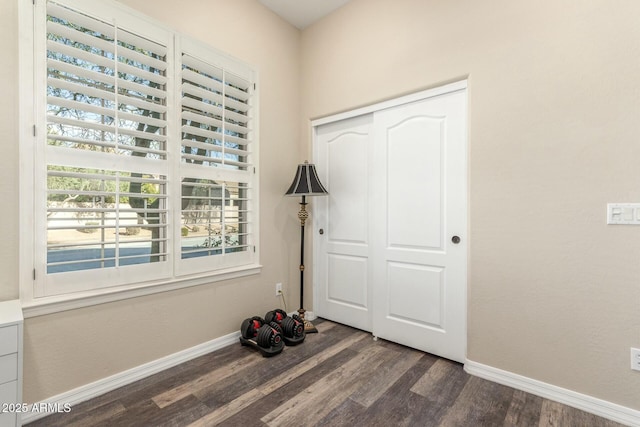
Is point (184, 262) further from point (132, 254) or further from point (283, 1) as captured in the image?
point (283, 1)

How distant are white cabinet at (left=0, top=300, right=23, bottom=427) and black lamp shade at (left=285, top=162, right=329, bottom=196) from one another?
1987 mm

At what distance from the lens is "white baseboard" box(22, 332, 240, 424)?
1.71m

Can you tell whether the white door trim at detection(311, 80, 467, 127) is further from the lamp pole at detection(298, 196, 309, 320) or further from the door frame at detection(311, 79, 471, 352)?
the lamp pole at detection(298, 196, 309, 320)

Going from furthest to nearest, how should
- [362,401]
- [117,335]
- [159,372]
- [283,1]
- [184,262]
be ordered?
[283,1] → [184,262] → [159,372] → [117,335] → [362,401]

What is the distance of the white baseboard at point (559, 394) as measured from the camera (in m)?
1.63

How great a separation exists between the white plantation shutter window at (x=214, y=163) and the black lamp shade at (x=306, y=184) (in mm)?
431

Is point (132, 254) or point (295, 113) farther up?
point (295, 113)

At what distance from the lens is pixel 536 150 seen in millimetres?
1892

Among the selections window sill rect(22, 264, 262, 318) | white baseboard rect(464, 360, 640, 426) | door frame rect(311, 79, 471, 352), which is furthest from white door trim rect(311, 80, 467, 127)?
white baseboard rect(464, 360, 640, 426)

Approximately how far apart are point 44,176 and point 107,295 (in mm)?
800

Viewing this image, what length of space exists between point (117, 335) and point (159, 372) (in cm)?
42

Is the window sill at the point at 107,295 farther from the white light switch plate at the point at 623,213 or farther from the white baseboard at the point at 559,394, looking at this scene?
the white light switch plate at the point at 623,213

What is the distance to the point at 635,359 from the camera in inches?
63.7

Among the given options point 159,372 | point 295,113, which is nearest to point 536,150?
point 295,113
